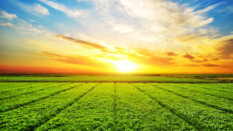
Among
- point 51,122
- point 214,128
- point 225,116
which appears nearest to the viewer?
point 214,128

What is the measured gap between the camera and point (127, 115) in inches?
399

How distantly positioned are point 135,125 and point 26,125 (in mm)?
8367

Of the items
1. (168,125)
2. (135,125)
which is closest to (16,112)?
(135,125)

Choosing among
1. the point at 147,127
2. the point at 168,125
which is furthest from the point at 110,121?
the point at 168,125

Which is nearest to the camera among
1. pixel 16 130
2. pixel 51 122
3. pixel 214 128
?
pixel 16 130

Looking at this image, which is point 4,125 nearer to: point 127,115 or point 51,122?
point 51,122

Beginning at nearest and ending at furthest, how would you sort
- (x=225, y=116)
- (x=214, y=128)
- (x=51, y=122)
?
(x=214, y=128) < (x=51, y=122) < (x=225, y=116)

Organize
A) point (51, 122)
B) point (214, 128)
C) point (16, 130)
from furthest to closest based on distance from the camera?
point (51, 122)
point (214, 128)
point (16, 130)

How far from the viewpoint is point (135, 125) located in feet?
27.6

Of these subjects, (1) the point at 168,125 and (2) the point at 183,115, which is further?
(2) the point at 183,115

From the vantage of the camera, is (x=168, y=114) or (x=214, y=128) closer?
(x=214, y=128)

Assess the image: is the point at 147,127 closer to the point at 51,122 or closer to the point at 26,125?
the point at 51,122

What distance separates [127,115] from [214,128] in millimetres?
6700

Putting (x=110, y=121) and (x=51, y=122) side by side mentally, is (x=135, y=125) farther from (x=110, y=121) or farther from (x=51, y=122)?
(x=51, y=122)
